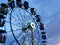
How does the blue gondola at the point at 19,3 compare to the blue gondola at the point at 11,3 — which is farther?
the blue gondola at the point at 19,3

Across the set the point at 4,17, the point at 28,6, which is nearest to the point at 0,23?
the point at 4,17

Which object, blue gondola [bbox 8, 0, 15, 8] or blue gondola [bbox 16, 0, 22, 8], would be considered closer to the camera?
blue gondola [bbox 8, 0, 15, 8]

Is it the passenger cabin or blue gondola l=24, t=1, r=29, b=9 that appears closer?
the passenger cabin

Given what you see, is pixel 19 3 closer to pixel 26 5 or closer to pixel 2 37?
pixel 26 5

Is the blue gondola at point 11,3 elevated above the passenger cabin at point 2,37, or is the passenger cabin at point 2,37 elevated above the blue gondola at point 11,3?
the blue gondola at point 11,3

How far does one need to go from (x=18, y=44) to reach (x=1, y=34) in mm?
1972

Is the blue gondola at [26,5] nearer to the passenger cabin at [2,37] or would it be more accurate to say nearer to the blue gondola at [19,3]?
the blue gondola at [19,3]

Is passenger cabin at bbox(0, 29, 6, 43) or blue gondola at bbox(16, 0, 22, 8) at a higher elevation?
blue gondola at bbox(16, 0, 22, 8)

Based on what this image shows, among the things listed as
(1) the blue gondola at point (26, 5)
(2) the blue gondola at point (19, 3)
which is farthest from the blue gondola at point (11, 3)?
(1) the blue gondola at point (26, 5)

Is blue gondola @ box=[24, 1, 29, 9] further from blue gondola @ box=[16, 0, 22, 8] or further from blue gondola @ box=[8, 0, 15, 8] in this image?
blue gondola @ box=[8, 0, 15, 8]

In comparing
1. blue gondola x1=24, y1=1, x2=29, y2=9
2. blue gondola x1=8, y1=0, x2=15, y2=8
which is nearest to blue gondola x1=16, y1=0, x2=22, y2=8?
blue gondola x1=24, y1=1, x2=29, y2=9

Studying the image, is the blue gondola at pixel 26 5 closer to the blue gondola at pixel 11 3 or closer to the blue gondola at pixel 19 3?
the blue gondola at pixel 19 3

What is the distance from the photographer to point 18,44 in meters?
26.2

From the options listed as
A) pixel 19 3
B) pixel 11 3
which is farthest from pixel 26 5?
pixel 11 3
